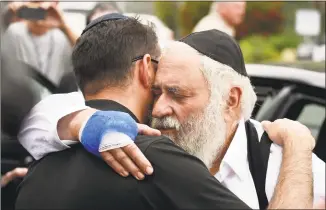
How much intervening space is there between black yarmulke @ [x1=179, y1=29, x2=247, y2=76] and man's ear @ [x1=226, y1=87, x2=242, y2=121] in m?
0.10

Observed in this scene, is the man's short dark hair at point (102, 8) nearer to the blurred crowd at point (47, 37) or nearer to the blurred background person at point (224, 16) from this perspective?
the blurred crowd at point (47, 37)

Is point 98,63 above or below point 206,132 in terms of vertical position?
above

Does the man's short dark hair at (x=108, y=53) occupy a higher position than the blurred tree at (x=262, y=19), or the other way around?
the man's short dark hair at (x=108, y=53)

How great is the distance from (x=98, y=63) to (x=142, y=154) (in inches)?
17.2

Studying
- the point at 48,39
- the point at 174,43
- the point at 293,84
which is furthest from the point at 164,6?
the point at 174,43

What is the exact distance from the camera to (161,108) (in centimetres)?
281

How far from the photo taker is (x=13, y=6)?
5.54m

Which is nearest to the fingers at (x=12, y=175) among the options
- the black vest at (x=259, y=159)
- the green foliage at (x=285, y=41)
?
the black vest at (x=259, y=159)

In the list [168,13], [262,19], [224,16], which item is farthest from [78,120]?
[262,19]

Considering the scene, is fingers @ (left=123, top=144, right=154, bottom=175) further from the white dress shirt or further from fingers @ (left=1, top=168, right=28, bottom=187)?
fingers @ (left=1, top=168, right=28, bottom=187)

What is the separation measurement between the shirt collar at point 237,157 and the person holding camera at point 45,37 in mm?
2803

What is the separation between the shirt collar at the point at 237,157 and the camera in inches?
111

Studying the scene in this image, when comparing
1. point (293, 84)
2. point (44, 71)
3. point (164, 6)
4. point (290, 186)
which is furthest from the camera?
point (164, 6)

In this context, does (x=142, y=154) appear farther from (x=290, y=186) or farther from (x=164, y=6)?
(x=164, y=6)
